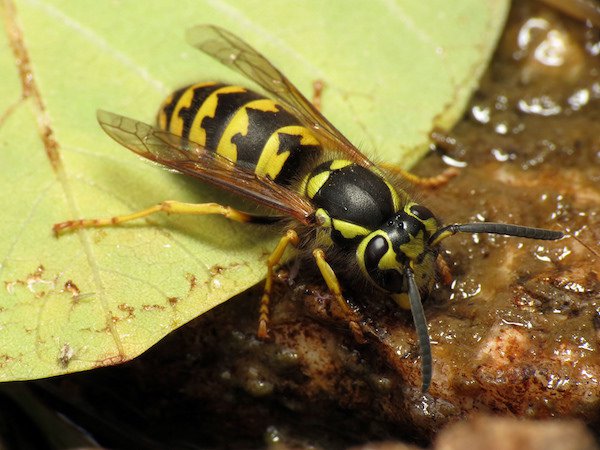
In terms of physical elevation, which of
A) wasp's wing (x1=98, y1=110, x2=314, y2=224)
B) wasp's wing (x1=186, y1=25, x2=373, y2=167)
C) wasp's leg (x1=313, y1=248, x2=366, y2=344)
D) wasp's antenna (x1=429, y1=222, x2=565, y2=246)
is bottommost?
wasp's leg (x1=313, y1=248, x2=366, y2=344)

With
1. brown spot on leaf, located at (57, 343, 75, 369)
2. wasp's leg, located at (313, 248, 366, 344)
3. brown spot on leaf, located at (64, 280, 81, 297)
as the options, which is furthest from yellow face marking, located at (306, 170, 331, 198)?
brown spot on leaf, located at (57, 343, 75, 369)

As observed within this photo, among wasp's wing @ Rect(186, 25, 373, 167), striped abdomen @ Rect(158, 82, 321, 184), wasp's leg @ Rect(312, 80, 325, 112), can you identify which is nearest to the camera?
striped abdomen @ Rect(158, 82, 321, 184)

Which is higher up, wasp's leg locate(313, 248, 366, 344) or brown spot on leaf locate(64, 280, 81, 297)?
wasp's leg locate(313, 248, 366, 344)

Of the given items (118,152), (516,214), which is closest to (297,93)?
(118,152)

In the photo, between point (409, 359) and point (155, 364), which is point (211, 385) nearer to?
point (155, 364)

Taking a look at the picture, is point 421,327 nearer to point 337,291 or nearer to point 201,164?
point 337,291

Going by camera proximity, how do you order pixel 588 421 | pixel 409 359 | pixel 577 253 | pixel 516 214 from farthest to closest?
1. pixel 516 214
2. pixel 577 253
3. pixel 409 359
4. pixel 588 421

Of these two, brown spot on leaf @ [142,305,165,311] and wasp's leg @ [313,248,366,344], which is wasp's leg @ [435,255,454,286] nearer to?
wasp's leg @ [313,248,366,344]

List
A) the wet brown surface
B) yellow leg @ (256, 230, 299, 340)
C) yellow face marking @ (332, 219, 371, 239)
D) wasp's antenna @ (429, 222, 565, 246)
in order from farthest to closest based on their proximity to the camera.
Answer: yellow leg @ (256, 230, 299, 340), yellow face marking @ (332, 219, 371, 239), the wet brown surface, wasp's antenna @ (429, 222, 565, 246)
